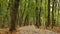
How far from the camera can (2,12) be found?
104 ft

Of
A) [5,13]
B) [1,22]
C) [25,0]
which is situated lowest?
[1,22]

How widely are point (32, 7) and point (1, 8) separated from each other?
7.21 metres

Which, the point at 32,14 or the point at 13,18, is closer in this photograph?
the point at 13,18

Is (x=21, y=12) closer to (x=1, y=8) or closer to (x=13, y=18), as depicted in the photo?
(x=1, y=8)

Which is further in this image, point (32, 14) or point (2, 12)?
point (32, 14)

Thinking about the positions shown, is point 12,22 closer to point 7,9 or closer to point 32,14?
point 7,9

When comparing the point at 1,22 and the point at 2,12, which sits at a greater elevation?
the point at 2,12

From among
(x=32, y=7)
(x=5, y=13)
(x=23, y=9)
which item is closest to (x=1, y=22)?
(x=5, y=13)

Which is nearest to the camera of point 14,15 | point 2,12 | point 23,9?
point 14,15

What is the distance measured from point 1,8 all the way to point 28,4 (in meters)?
6.24

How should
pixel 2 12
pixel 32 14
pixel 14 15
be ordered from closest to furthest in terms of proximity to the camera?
pixel 14 15 → pixel 2 12 → pixel 32 14

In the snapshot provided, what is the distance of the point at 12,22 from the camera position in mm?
11820

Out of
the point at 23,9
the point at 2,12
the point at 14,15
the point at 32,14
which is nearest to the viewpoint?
the point at 14,15

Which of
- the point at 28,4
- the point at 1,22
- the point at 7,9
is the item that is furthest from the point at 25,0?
the point at 1,22
